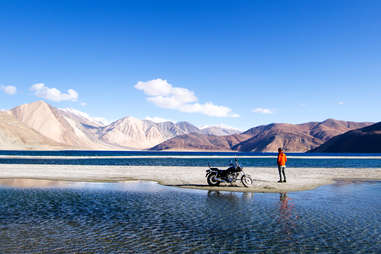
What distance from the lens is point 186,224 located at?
11727 mm

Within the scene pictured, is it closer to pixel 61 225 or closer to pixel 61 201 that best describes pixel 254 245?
pixel 61 225

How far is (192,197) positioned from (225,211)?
4.79 m

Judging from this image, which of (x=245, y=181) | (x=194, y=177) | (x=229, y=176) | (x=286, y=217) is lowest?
(x=286, y=217)

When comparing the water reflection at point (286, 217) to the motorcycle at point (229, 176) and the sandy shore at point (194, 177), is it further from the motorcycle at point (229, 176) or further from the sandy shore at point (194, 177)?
the motorcycle at point (229, 176)

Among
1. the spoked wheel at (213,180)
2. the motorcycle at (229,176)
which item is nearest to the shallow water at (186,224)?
the motorcycle at (229,176)

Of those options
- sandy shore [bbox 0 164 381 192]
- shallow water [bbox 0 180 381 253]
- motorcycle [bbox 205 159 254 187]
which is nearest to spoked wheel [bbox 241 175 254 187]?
motorcycle [bbox 205 159 254 187]

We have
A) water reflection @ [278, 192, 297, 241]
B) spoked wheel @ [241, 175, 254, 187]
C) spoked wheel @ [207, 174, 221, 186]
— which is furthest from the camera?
spoked wheel @ [207, 174, 221, 186]

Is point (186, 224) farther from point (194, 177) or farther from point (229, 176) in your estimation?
point (194, 177)

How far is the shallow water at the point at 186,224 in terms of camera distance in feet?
29.5

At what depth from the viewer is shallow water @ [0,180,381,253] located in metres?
8.98

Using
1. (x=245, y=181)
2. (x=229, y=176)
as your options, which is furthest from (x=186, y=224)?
(x=245, y=181)

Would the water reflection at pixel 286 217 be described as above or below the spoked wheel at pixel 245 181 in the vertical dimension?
below

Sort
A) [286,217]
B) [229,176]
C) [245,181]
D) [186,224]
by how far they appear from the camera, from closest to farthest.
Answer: [186,224] → [286,217] → [245,181] → [229,176]

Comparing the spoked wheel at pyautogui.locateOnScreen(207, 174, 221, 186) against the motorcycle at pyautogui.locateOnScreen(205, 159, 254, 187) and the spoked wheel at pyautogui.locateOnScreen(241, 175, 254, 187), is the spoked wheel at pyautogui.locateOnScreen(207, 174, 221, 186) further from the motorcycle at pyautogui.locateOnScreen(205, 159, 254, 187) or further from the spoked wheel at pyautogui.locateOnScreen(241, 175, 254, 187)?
the spoked wheel at pyautogui.locateOnScreen(241, 175, 254, 187)
